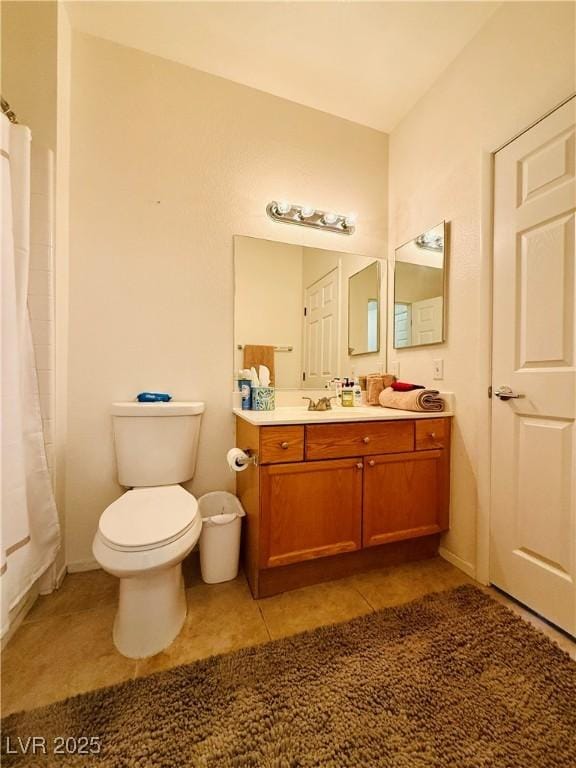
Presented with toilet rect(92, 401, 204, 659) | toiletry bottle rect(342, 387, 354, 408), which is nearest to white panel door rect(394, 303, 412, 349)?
toiletry bottle rect(342, 387, 354, 408)

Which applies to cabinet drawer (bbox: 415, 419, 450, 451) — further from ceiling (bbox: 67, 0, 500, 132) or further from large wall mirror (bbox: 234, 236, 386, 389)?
ceiling (bbox: 67, 0, 500, 132)

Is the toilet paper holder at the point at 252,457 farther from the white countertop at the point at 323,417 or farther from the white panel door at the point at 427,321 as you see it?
the white panel door at the point at 427,321

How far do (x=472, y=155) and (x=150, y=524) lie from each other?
219 cm

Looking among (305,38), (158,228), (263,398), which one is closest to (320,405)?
(263,398)

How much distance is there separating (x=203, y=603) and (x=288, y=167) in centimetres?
239

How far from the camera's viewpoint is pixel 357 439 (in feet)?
4.77

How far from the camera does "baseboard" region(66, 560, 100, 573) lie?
155 centimetres

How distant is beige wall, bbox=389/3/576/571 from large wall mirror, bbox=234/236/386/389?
412mm

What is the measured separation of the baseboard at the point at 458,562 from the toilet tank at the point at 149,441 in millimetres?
1486

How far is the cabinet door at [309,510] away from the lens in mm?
1324

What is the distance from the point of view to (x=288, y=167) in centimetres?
191

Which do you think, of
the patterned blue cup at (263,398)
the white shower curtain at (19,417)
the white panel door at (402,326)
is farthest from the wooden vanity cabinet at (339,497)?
the white shower curtain at (19,417)

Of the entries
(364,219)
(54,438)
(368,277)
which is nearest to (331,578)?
(54,438)

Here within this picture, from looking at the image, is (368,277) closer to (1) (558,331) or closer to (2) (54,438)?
(1) (558,331)
